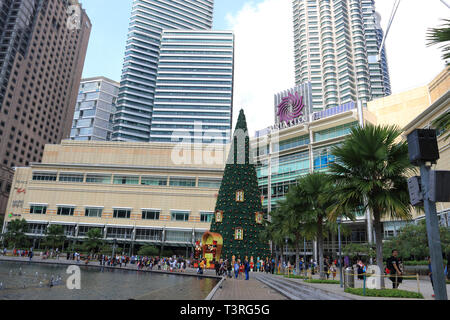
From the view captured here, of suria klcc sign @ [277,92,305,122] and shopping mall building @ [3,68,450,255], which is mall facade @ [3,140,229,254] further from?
suria klcc sign @ [277,92,305,122]

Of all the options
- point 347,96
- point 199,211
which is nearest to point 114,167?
point 199,211

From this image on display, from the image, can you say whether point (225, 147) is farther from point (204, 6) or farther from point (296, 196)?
point (204, 6)

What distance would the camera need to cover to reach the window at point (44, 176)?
71.1 metres

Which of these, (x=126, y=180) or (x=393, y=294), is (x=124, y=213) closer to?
(x=126, y=180)

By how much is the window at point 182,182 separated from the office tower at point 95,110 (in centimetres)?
7995

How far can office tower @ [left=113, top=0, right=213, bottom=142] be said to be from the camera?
133 metres

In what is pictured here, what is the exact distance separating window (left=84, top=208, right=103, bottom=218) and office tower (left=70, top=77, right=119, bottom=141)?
74.7 metres

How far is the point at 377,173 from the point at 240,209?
28.9 metres

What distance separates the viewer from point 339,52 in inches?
4749

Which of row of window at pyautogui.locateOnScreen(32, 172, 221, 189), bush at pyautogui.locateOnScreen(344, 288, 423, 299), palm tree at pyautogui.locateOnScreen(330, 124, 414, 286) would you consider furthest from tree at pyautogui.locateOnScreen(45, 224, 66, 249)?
bush at pyautogui.locateOnScreen(344, 288, 423, 299)

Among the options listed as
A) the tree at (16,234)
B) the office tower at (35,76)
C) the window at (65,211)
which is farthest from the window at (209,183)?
the office tower at (35,76)

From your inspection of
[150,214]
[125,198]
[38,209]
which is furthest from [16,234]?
[150,214]

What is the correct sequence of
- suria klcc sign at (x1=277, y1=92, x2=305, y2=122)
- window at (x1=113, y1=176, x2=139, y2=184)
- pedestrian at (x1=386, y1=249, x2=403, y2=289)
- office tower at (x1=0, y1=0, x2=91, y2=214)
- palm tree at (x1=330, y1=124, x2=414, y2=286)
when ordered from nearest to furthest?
palm tree at (x1=330, y1=124, x2=414, y2=286) → pedestrian at (x1=386, y1=249, x2=403, y2=289) → suria klcc sign at (x1=277, y1=92, x2=305, y2=122) → window at (x1=113, y1=176, x2=139, y2=184) → office tower at (x1=0, y1=0, x2=91, y2=214)

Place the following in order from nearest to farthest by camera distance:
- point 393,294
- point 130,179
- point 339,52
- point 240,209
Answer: point 393,294, point 240,209, point 130,179, point 339,52
